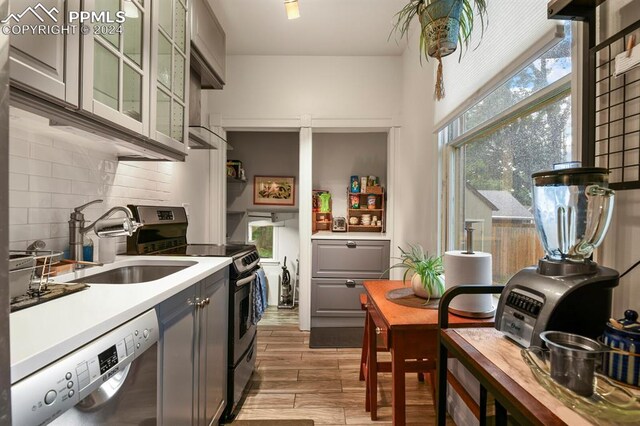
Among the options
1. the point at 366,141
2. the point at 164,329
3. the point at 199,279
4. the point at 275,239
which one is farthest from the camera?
the point at 275,239

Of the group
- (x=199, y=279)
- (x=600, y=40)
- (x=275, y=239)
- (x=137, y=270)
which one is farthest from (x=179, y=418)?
(x=275, y=239)

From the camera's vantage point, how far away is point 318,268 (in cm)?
346

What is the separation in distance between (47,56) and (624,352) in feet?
5.59

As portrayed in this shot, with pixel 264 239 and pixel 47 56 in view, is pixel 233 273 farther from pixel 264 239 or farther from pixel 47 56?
pixel 264 239

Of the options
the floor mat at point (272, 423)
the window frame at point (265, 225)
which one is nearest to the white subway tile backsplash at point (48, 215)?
the floor mat at point (272, 423)

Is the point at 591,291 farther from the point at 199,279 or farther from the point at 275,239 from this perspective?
the point at 275,239

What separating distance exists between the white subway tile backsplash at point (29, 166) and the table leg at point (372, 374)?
1.82 m

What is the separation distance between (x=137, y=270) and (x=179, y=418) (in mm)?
812

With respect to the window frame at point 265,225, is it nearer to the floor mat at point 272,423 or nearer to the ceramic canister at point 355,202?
the ceramic canister at point 355,202

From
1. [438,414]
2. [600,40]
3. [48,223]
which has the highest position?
[600,40]

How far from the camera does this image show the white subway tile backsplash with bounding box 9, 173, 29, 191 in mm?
1225

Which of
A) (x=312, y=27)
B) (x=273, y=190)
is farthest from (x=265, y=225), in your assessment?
(x=312, y=27)

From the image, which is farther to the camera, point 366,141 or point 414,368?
point 366,141

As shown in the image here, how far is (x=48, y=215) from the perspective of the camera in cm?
140
